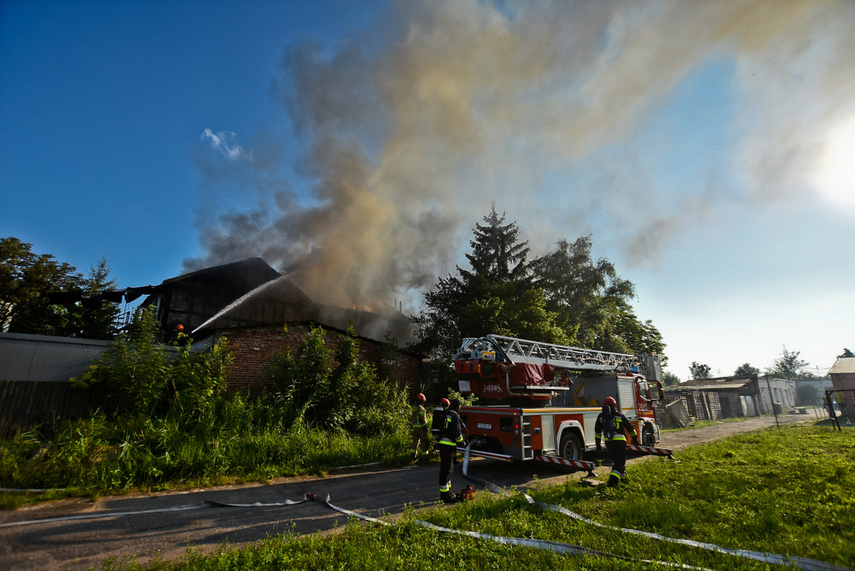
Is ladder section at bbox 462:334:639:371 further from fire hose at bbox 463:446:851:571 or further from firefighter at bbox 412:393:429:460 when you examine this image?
fire hose at bbox 463:446:851:571

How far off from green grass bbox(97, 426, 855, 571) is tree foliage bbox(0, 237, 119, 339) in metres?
19.3

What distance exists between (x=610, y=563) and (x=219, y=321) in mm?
20639

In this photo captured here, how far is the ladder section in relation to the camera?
934cm

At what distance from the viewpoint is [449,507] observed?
5.60 metres

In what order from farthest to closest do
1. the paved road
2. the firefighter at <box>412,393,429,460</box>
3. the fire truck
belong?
the firefighter at <box>412,393,429,460</box> < the fire truck < the paved road

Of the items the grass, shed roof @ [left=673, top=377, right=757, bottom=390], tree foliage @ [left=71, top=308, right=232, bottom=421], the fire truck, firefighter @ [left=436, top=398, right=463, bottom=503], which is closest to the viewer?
the grass

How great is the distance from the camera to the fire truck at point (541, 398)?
7926 millimetres

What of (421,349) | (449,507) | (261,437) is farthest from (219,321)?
(449,507)

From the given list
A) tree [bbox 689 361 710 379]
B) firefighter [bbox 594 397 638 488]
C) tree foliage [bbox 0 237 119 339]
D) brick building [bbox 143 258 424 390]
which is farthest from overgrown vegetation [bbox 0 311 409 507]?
tree [bbox 689 361 710 379]

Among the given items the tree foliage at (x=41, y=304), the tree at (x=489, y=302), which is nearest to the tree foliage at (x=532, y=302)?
the tree at (x=489, y=302)

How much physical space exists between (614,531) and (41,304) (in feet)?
81.4

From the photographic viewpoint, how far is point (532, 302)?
18.7 meters

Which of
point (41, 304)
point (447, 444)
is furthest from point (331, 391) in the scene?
point (41, 304)

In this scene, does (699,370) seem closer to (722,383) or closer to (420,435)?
(722,383)
